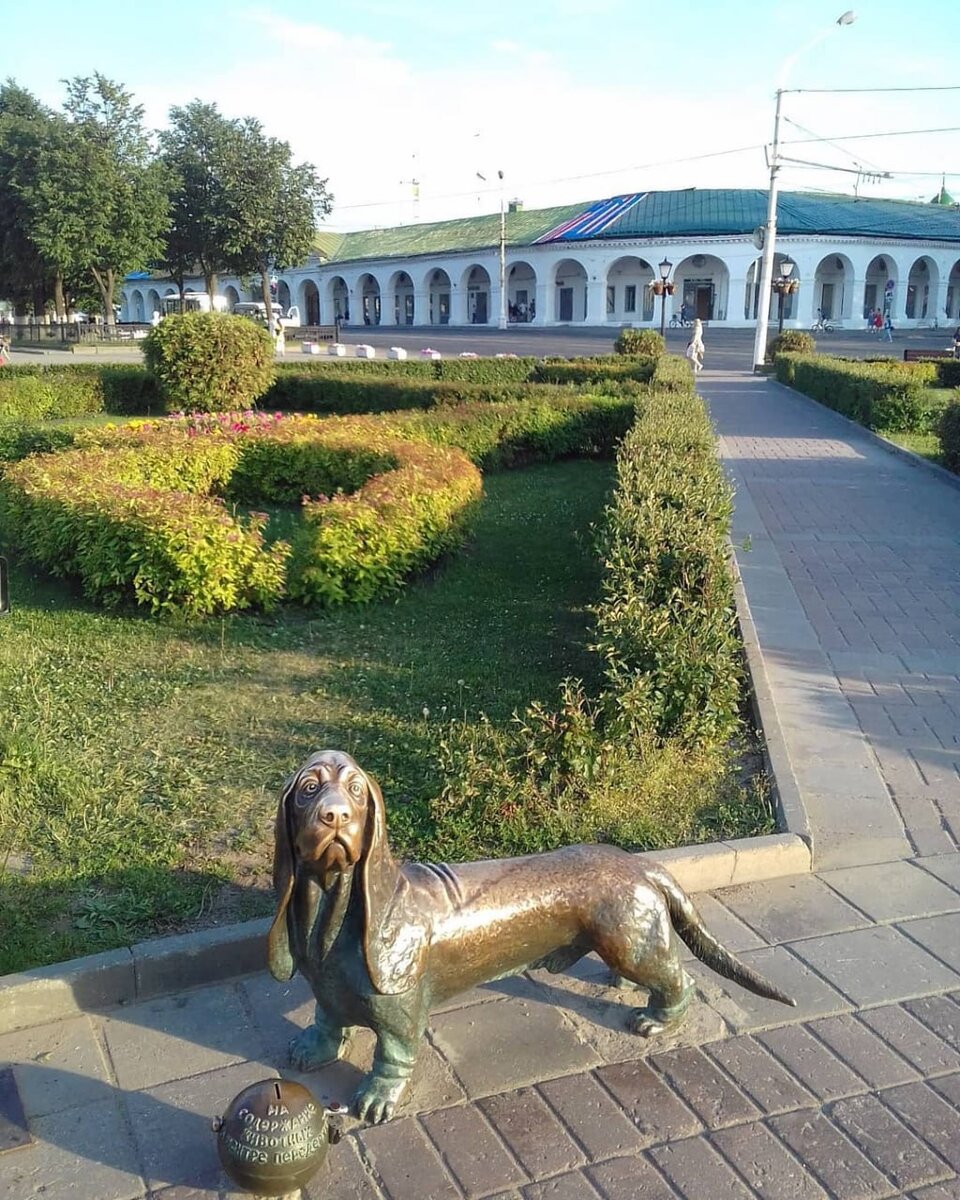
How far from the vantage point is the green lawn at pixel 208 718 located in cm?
378

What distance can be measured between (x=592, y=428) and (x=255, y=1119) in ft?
45.4

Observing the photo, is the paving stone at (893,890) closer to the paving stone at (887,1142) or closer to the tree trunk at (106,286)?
the paving stone at (887,1142)

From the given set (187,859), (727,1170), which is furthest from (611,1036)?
(187,859)

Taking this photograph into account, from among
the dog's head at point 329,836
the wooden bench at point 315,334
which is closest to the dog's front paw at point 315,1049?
the dog's head at point 329,836

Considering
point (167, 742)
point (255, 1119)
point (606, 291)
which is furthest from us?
point (606, 291)

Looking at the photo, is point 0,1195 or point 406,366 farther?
point 406,366

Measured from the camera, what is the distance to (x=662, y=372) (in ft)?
60.3

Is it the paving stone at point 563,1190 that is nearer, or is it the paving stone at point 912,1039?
the paving stone at point 563,1190

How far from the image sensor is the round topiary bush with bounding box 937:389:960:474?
1376 cm

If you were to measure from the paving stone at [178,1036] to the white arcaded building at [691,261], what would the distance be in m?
50.4

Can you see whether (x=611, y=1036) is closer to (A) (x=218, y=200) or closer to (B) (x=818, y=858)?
(B) (x=818, y=858)

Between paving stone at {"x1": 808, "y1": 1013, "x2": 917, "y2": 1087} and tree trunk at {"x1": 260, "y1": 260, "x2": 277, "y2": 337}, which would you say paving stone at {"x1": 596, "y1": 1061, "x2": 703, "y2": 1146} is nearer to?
paving stone at {"x1": 808, "y1": 1013, "x2": 917, "y2": 1087}

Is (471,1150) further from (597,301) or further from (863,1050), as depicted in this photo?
(597,301)

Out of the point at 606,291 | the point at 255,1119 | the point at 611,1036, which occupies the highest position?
the point at 606,291
